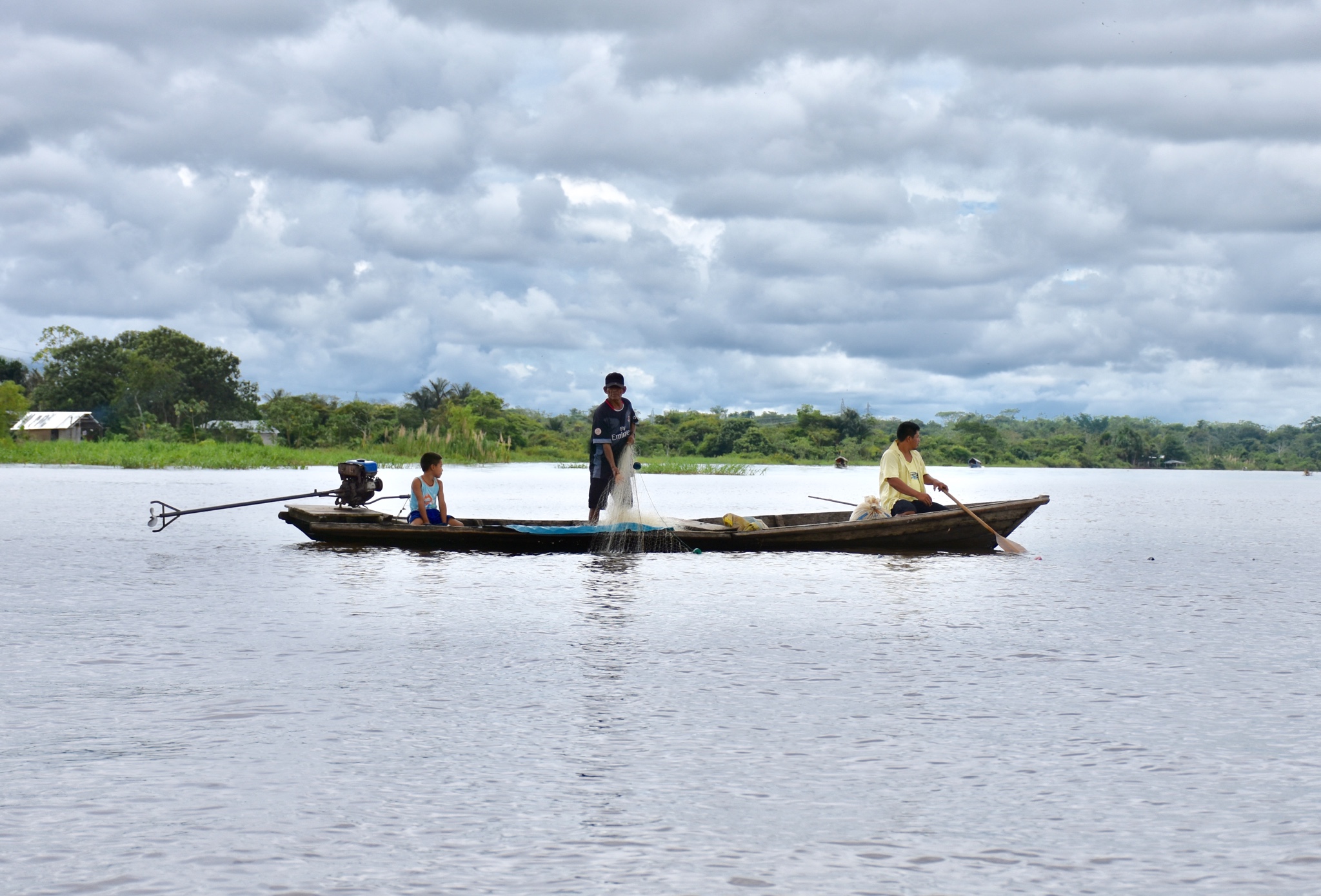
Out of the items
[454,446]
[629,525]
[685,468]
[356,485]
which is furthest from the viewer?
[685,468]

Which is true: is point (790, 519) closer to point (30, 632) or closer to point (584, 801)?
point (30, 632)

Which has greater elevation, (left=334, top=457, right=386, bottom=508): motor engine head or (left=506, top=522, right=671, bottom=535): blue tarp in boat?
(left=334, top=457, right=386, bottom=508): motor engine head

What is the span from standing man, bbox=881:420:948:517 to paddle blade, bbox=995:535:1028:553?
2.51 feet

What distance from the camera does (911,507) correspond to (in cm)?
1303

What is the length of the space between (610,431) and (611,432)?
0.03m

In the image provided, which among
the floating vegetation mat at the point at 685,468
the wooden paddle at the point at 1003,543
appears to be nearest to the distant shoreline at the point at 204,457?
the floating vegetation mat at the point at 685,468

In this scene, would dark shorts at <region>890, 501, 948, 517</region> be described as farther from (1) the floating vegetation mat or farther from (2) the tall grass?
(1) the floating vegetation mat

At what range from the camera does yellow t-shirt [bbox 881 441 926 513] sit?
42.3 ft

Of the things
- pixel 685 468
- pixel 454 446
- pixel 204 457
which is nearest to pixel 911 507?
pixel 454 446

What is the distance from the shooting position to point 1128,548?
53.5 feet

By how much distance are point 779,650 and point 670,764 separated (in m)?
2.78

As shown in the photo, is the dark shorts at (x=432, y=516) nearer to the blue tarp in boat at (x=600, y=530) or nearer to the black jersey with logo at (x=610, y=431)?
the blue tarp in boat at (x=600, y=530)

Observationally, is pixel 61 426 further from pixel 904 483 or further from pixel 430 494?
pixel 904 483

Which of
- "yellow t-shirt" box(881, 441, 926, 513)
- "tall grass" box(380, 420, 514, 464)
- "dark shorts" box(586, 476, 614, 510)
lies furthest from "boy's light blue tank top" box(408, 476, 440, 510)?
"tall grass" box(380, 420, 514, 464)
